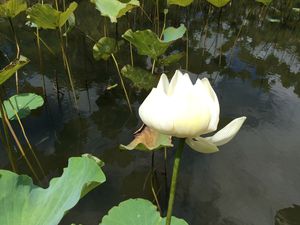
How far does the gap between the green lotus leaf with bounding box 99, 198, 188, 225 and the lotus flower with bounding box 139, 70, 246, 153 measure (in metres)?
0.52

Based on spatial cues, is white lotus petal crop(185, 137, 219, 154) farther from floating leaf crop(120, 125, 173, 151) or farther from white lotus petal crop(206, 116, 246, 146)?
floating leaf crop(120, 125, 173, 151)

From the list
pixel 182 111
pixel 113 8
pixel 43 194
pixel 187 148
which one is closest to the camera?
pixel 182 111

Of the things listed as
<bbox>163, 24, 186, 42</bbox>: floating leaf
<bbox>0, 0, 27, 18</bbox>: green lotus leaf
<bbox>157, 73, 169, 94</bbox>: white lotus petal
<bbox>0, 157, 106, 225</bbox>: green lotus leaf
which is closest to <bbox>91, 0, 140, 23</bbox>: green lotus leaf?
<bbox>163, 24, 186, 42</bbox>: floating leaf

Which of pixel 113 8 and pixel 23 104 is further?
pixel 113 8

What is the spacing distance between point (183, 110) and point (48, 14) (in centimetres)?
153

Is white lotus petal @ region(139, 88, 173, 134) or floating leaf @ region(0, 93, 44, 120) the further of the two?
floating leaf @ region(0, 93, 44, 120)

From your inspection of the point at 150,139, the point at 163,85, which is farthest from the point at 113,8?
the point at 163,85

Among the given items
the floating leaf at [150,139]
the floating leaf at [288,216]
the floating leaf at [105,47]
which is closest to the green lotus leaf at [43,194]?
the floating leaf at [150,139]

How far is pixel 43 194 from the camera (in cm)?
99

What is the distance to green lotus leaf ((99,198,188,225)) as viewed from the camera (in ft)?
4.02

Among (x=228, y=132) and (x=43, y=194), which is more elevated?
(x=228, y=132)

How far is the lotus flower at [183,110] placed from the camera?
72 centimetres

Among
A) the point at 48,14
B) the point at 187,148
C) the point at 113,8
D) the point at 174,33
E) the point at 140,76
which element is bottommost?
the point at 187,148

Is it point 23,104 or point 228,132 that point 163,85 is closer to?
point 228,132
